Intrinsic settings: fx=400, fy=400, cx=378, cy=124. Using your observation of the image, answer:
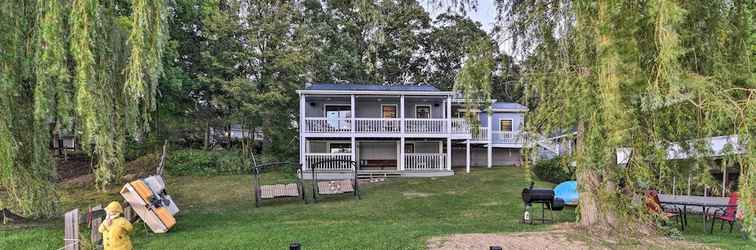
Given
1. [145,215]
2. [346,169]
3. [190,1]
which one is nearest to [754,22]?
[145,215]

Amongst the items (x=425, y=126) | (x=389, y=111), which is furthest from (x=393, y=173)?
(x=389, y=111)

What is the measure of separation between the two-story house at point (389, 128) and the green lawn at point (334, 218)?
2.40 m

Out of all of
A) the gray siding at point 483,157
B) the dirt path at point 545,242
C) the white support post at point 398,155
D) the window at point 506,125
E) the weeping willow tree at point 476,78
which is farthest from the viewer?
the gray siding at point 483,157

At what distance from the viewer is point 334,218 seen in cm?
827

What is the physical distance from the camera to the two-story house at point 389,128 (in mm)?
15914

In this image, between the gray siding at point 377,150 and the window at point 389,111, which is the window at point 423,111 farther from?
the gray siding at point 377,150

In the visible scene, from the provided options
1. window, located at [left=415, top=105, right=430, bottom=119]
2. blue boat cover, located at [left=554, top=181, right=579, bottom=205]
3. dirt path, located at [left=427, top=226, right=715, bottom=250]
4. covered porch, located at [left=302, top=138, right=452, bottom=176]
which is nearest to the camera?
dirt path, located at [left=427, top=226, right=715, bottom=250]

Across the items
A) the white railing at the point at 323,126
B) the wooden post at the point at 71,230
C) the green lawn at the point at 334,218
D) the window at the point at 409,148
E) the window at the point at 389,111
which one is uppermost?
the window at the point at 389,111

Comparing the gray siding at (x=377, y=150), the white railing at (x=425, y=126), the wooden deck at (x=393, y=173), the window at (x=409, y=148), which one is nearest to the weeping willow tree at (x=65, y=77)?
the wooden deck at (x=393, y=173)

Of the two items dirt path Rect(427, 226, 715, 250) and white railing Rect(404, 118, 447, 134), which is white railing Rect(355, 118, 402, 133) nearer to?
white railing Rect(404, 118, 447, 134)

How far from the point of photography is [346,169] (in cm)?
1619

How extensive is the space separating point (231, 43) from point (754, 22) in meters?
16.8

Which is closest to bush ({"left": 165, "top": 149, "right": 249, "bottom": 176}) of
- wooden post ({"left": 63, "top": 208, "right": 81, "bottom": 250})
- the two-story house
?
the two-story house

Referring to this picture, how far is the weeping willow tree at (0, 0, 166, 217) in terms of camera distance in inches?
199
